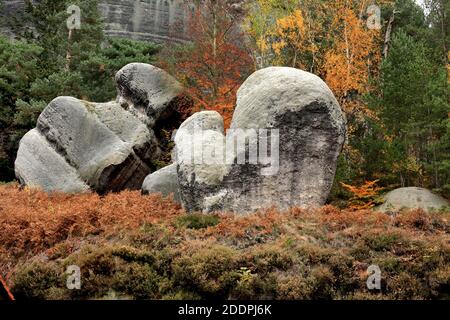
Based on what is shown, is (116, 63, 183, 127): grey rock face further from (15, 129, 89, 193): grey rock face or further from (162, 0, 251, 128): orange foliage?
(15, 129, 89, 193): grey rock face

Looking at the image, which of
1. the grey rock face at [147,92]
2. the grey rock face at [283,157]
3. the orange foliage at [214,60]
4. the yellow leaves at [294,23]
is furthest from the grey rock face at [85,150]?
the yellow leaves at [294,23]

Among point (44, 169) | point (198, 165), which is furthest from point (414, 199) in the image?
point (44, 169)

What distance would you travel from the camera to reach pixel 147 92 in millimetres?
20031

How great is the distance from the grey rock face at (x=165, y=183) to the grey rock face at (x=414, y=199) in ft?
21.6

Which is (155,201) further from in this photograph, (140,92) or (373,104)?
(373,104)

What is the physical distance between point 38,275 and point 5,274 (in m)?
1.17

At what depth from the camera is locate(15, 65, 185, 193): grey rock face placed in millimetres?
17641

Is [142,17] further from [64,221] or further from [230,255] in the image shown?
[230,255]

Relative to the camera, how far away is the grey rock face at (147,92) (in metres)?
20.0

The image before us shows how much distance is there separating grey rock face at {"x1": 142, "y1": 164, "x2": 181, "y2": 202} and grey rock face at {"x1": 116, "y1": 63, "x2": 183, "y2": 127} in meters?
4.08

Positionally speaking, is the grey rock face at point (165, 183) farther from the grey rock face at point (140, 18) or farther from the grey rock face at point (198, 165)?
the grey rock face at point (140, 18)

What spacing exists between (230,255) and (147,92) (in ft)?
39.9

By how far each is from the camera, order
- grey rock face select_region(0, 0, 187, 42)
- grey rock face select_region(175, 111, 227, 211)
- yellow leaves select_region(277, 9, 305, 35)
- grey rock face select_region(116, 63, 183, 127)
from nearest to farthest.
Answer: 1. grey rock face select_region(175, 111, 227, 211)
2. grey rock face select_region(116, 63, 183, 127)
3. yellow leaves select_region(277, 9, 305, 35)
4. grey rock face select_region(0, 0, 187, 42)

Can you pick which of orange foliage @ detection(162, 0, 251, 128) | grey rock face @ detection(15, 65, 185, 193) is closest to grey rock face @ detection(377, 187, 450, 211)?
orange foliage @ detection(162, 0, 251, 128)
